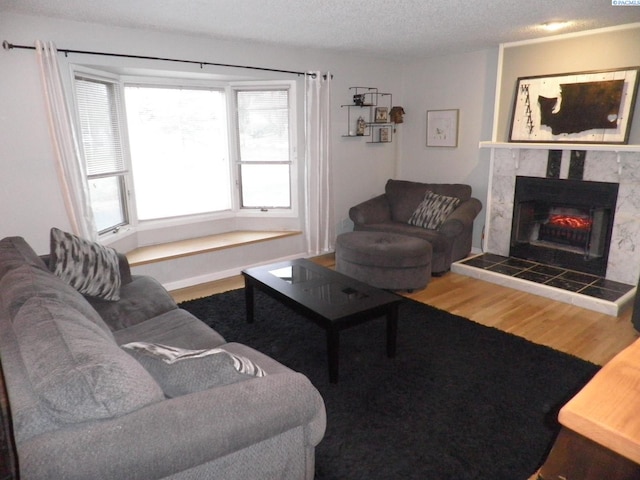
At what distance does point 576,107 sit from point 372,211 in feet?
7.35

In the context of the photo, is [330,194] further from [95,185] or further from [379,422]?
[379,422]

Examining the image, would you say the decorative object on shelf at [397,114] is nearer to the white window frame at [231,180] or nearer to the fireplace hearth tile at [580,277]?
the white window frame at [231,180]

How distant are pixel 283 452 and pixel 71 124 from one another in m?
3.08

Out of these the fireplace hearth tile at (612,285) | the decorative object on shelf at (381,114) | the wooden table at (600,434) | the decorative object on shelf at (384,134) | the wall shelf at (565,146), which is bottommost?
the fireplace hearth tile at (612,285)

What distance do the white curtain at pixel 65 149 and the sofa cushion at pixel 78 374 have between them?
2291 millimetres

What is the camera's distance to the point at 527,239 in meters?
4.62

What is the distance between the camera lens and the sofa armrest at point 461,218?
169 inches

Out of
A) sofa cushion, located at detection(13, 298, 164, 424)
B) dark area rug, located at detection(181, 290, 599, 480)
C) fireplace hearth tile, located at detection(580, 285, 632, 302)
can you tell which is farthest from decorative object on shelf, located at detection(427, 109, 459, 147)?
sofa cushion, located at detection(13, 298, 164, 424)

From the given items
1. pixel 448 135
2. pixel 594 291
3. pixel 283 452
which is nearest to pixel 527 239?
pixel 594 291

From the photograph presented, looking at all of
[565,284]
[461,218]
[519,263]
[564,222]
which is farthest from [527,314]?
[564,222]

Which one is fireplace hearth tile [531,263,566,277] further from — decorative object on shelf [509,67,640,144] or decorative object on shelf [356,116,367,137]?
decorative object on shelf [356,116,367,137]

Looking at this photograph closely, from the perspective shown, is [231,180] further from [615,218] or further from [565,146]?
[615,218]

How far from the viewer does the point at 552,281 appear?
12.9 ft

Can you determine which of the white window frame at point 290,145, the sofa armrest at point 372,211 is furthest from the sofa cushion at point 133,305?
the sofa armrest at point 372,211
